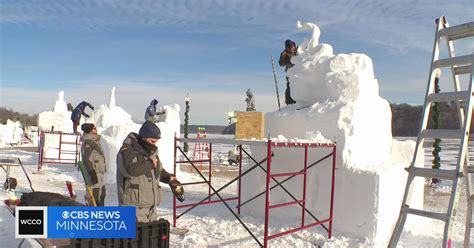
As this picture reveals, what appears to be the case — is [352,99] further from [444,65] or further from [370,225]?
[444,65]

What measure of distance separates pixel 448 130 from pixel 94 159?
4.66 meters

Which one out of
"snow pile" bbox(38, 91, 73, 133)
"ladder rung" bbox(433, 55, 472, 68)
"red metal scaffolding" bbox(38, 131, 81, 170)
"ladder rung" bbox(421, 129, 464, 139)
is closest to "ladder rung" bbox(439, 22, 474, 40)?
"ladder rung" bbox(433, 55, 472, 68)

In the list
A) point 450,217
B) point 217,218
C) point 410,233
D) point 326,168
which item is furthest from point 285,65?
point 450,217

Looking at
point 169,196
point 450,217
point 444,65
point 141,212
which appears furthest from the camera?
point 169,196

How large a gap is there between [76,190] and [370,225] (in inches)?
305

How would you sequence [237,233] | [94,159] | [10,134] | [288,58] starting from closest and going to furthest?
[94,159], [237,233], [288,58], [10,134]

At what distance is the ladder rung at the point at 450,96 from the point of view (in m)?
3.32


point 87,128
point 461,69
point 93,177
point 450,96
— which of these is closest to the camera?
point 450,96

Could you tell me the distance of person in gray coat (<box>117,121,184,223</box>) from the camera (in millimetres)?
3803

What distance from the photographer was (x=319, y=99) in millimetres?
7371

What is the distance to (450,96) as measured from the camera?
3.42 metres

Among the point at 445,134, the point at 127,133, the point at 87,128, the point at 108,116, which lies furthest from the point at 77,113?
the point at 445,134

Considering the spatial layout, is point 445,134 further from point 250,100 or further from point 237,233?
point 250,100

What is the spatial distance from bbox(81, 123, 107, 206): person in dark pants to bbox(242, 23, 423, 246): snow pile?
8.82 ft
